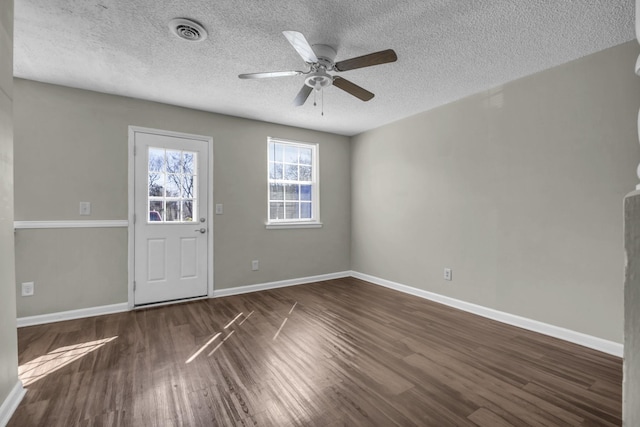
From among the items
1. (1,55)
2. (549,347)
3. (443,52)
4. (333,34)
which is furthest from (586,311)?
(1,55)

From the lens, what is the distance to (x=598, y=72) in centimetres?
238

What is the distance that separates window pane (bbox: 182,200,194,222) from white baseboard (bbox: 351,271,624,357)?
3043 millimetres

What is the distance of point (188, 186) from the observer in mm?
3746

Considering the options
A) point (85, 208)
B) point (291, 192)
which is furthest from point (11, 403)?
point (291, 192)

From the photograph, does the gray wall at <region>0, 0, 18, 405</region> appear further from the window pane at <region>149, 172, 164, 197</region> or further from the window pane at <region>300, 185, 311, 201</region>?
the window pane at <region>300, 185, 311, 201</region>

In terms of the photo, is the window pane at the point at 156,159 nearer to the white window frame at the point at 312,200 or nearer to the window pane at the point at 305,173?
the white window frame at the point at 312,200

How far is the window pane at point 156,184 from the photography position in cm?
351

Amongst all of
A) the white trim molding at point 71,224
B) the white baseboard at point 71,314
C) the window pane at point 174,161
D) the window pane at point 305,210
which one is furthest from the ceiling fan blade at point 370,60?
the white baseboard at point 71,314

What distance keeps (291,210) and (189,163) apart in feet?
5.40

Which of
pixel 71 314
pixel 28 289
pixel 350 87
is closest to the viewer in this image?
pixel 350 87

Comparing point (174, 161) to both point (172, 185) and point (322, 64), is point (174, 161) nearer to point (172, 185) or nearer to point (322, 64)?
point (172, 185)

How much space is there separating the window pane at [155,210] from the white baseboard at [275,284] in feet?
3.91

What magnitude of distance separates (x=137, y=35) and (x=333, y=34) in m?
1.49

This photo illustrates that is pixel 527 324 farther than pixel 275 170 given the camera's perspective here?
No
